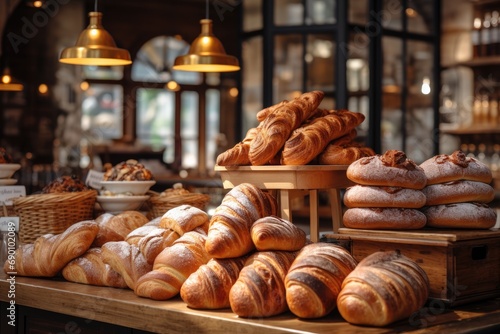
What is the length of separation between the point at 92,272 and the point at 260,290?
768 millimetres

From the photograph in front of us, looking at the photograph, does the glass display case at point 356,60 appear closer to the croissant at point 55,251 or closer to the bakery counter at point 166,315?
the croissant at point 55,251

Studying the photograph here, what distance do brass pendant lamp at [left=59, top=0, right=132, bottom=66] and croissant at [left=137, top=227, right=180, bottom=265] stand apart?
1605mm

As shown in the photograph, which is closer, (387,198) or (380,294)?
(380,294)

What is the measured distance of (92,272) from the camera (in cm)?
253

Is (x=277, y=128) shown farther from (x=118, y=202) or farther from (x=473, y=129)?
(x=473, y=129)

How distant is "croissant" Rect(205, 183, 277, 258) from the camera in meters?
2.12

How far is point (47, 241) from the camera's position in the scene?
266 centimetres

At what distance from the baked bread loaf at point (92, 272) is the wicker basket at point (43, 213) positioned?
432 mm

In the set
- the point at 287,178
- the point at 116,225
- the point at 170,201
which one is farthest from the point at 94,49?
the point at 287,178

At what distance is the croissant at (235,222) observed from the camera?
212cm

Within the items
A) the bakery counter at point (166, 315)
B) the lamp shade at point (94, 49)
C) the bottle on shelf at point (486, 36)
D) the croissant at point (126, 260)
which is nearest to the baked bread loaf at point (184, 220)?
the croissant at point (126, 260)

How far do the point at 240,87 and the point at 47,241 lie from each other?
496 centimetres

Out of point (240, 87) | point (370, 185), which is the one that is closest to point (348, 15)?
point (240, 87)

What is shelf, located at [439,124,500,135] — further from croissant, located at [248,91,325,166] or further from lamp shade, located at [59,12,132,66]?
croissant, located at [248,91,325,166]
